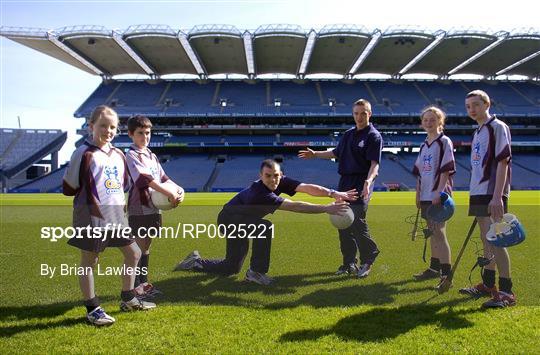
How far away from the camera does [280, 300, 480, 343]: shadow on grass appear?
3000 millimetres

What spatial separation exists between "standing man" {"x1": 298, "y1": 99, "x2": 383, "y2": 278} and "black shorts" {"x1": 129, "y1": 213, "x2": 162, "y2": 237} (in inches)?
92.3

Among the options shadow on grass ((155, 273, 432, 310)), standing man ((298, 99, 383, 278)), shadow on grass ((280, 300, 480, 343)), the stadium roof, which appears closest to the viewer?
shadow on grass ((280, 300, 480, 343))

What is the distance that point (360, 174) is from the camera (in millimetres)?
5098

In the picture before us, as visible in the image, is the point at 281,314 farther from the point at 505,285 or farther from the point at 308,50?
the point at 308,50

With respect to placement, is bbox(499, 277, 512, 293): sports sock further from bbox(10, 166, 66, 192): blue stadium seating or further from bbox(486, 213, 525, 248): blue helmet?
bbox(10, 166, 66, 192): blue stadium seating

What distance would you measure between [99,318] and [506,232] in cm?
372

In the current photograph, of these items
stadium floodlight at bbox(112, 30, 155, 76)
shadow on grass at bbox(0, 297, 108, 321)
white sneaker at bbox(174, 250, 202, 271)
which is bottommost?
white sneaker at bbox(174, 250, 202, 271)

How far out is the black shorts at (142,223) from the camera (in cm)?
420

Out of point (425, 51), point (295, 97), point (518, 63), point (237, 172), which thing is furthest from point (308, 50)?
point (518, 63)

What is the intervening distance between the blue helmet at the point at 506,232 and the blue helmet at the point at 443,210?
0.59m

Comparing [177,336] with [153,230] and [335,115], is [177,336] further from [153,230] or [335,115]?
[335,115]

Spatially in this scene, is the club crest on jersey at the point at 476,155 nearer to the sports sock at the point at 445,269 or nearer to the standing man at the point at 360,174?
the standing man at the point at 360,174

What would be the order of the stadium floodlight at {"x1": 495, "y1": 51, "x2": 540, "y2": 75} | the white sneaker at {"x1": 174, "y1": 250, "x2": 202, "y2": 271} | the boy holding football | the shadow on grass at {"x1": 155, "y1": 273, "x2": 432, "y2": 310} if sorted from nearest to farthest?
the shadow on grass at {"x1": 155, "y1": 273, "x2": 432, "y2": 310}
the boy holding football
the white sneaker at {"x1": 174, "y1": 250, "x2": 202, "y2": 271}
the stadium floodlight at {"x1": 495, "y1": 51, "x2": 540, "y2": 75}

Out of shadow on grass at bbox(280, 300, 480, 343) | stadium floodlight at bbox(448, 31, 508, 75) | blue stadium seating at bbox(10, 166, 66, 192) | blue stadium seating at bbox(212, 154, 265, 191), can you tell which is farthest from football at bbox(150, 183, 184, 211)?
stadium floodlight at bbox(448, 31, 508, 75)
